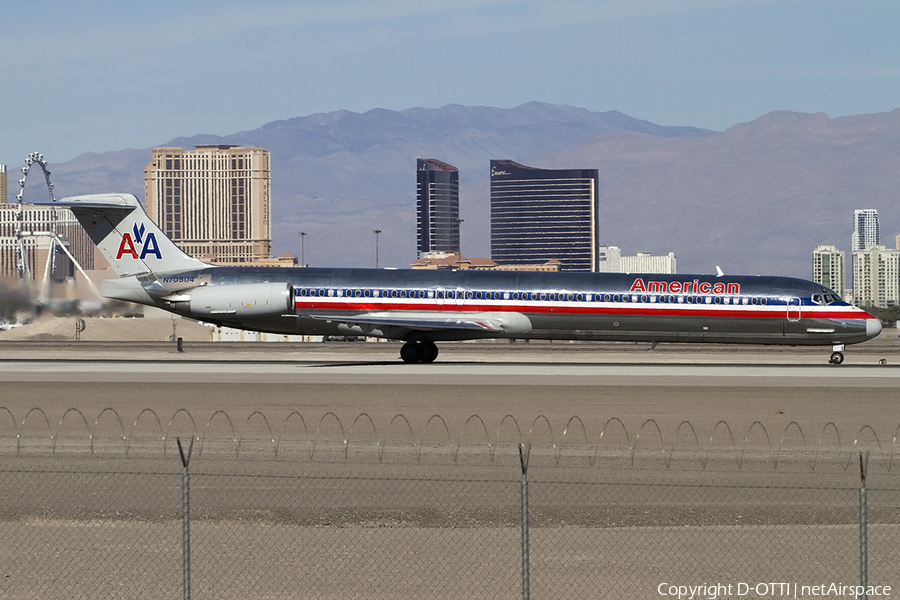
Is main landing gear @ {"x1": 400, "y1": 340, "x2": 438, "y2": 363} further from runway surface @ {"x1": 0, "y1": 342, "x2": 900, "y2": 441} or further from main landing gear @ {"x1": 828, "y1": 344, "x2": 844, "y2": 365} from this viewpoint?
main landing gear @ {"x1": 828, "y1": 344, "x2": 844, "y2": 365}

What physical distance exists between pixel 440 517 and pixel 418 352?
3140cm

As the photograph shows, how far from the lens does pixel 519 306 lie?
47.1 m

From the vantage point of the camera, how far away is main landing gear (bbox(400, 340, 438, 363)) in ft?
160

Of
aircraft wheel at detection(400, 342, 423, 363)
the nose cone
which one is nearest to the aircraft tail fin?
aircraft wheel at detection(400, 342, 423, 363)

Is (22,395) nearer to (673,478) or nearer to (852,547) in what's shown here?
(673,478)

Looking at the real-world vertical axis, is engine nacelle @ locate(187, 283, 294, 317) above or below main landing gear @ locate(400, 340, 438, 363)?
above

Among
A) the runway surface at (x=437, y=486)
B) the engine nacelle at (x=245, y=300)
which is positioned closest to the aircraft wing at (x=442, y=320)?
the engine nacelle at (x=245, y=300)

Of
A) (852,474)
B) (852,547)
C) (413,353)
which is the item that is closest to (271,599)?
(852,547)

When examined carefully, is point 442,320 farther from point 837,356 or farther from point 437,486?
point 437,486

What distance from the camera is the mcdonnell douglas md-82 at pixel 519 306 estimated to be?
46656mm

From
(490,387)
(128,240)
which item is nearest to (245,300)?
(128,240)
